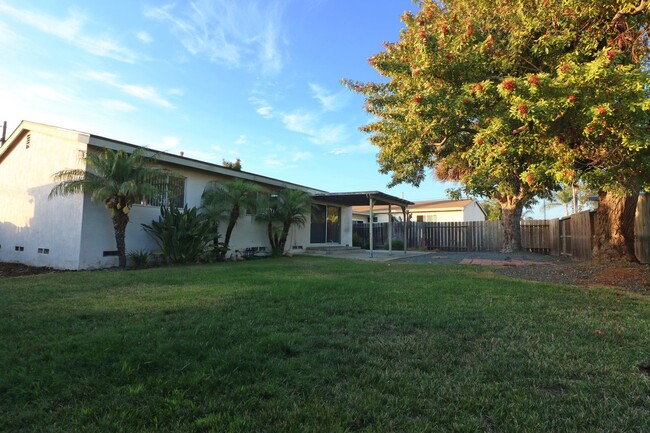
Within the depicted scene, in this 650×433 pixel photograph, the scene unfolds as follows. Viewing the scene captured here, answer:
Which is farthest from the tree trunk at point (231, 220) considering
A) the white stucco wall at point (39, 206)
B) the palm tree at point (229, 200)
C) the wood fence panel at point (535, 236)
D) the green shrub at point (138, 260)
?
the wood fence panel at point (535, 236)

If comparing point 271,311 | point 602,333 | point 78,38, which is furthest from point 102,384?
point 78,38

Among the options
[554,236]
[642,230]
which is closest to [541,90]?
[642,230]

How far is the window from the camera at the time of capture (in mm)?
11267

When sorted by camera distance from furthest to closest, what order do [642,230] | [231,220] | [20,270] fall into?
[231,220] → [20,270] → [642,230]

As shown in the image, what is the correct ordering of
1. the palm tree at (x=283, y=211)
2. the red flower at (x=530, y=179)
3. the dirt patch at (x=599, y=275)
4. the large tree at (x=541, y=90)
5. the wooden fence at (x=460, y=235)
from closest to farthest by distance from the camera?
the large tree at (x=541, y=90), the red flower at (x=530, y=179), the dirt patch at (x=599, y=275), the palm tree at (x=283, y=211), the wooden fence at (x=460, y=235)

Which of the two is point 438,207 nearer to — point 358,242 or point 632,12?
point 358,242

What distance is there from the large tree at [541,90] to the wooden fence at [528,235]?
14.4 ft

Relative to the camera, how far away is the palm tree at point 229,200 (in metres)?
12.6

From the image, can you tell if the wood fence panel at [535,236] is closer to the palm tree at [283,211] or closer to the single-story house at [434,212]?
the single-story house at [434,212]

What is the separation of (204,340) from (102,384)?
41.3 inches

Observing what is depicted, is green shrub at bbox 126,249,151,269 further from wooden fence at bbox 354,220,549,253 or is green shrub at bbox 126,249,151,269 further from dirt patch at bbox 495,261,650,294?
wooden fence at bbox 354,220,549,253

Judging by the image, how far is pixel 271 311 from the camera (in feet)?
16.1

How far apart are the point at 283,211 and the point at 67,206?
701 cm

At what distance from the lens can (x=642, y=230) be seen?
1017 cm
